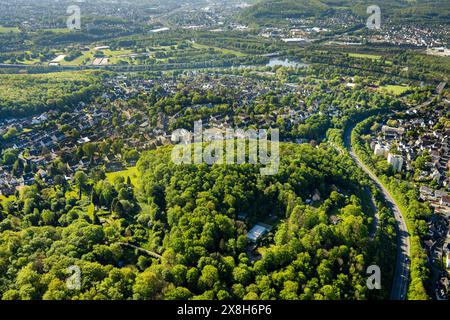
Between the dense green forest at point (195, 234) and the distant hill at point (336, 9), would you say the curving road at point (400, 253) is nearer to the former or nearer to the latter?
the dense green forest at point (195, 234)

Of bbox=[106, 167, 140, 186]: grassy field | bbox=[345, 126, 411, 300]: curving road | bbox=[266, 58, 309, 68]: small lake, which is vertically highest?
bbox=[266, 58, 309, 68]: small lake

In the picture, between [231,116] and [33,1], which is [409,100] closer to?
[231,116]

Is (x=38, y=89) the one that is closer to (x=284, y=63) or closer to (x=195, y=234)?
(x=195, y=234)

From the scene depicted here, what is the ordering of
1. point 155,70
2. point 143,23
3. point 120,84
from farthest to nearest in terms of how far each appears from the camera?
point 143,23 < point 155,70 < point 120,84

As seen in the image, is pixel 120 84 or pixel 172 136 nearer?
pixel 172 136

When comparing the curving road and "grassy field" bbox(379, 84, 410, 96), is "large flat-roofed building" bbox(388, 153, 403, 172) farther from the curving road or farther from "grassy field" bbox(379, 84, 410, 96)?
"grassy field" bbox(379, 84, 410, 96)

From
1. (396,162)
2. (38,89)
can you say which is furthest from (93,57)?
(396,162)

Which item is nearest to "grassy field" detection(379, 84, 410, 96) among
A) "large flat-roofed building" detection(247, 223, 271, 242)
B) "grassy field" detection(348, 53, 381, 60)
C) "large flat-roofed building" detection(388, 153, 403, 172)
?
"grassy field" detection(348, 53, 381, 60)

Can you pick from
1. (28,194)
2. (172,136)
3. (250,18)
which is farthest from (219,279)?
(250,18)
